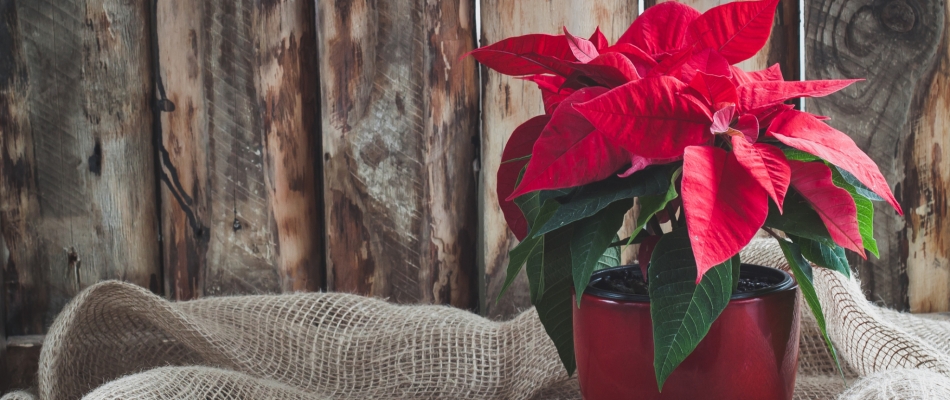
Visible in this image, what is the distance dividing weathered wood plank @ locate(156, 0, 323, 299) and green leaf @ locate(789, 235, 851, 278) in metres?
0.70

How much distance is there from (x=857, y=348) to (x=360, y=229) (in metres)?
0.65

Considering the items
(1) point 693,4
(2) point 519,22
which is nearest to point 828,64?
(1) point 693,4

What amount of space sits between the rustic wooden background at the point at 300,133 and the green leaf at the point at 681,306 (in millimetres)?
570

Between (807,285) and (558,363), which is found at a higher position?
(807,285)

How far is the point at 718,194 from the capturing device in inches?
19.1

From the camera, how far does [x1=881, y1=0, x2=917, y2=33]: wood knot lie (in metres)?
1.06

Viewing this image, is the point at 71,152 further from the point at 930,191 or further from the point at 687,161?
the point at 930,191

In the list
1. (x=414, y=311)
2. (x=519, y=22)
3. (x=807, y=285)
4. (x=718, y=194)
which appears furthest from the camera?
(x=519, y=22)

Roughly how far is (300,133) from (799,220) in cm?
72

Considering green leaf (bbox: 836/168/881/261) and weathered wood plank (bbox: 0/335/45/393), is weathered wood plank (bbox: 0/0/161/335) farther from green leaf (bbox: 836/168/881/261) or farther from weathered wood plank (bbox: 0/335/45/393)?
green leaf (bbox: 836/168/881/261)

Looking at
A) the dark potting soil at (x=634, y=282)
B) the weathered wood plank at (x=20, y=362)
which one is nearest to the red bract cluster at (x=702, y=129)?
the dark potting soil at (x=634, y=282)

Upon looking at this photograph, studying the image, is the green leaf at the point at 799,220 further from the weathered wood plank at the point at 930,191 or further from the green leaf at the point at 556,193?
the weathered wood plank at the point at 930,191

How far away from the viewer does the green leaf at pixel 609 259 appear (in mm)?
701

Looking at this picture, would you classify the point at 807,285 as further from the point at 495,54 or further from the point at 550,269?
the point at 495,54
